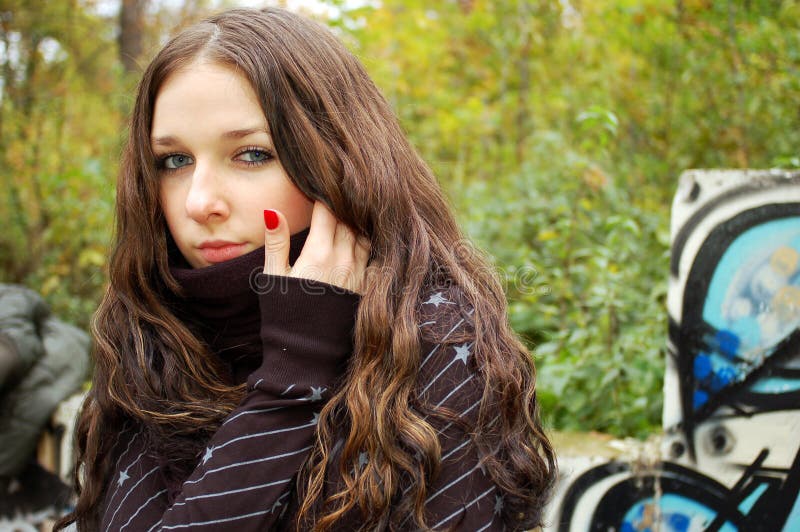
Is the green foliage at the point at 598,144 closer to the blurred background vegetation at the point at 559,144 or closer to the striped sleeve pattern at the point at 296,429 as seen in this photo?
the blurred background vegetation at the point at 559,144

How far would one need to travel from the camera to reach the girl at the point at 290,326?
50.3 inches

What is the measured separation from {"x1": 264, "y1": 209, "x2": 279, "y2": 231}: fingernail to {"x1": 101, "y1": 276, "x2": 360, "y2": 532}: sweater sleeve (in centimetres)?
12

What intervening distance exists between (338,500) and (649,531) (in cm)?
126

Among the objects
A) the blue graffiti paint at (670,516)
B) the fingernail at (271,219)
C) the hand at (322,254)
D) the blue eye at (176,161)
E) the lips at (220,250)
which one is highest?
the blue eye at (176,161)

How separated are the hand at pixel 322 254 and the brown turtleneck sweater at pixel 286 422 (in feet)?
0.12

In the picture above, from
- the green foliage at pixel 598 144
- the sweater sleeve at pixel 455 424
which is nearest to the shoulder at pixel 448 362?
the sweater sleeve at pixel 455 424

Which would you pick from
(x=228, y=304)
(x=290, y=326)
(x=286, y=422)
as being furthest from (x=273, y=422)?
(x=228, y=304)

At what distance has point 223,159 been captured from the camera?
141cm

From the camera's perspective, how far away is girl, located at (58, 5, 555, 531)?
1277 mm

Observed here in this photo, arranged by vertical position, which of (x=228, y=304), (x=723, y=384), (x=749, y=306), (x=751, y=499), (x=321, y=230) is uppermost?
(x=321, y=230)

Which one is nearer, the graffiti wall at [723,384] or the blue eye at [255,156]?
the blue eye at [255,156]

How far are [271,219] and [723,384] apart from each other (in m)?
1.47

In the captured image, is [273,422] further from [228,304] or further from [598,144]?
[598,144]

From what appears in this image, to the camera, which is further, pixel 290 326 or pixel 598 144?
pixel 598 144
